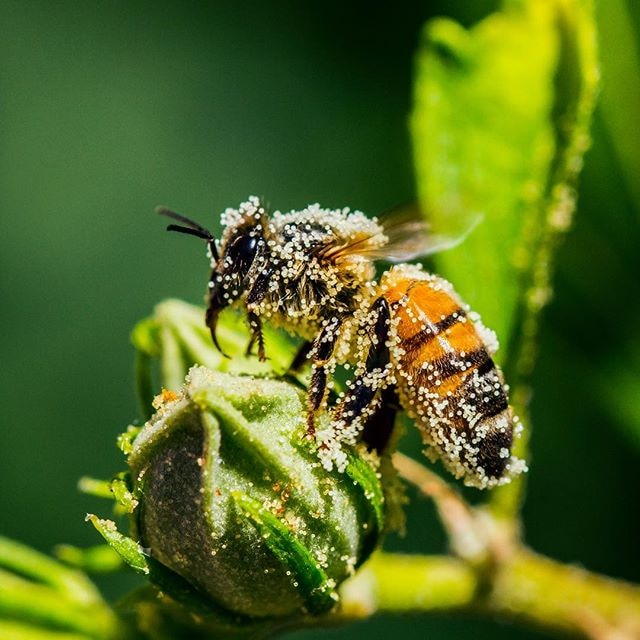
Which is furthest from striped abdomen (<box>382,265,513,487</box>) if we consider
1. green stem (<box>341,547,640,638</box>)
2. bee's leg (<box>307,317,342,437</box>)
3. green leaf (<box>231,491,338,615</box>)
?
green stem (<box>341,547,640,638</box>)

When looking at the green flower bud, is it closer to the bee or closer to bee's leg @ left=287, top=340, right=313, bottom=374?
the bee

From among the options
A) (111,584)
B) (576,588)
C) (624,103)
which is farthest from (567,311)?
(111,584)

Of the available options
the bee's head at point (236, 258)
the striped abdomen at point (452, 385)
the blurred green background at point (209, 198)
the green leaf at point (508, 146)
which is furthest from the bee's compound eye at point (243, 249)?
the blurred green background at point (209, 198)

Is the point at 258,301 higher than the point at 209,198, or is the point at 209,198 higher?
the point at 209,198

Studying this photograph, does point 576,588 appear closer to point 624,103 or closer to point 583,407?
point 583,407

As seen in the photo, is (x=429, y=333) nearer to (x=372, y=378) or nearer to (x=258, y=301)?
(x=372, y=378)

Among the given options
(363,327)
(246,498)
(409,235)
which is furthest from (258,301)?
(246,498)
